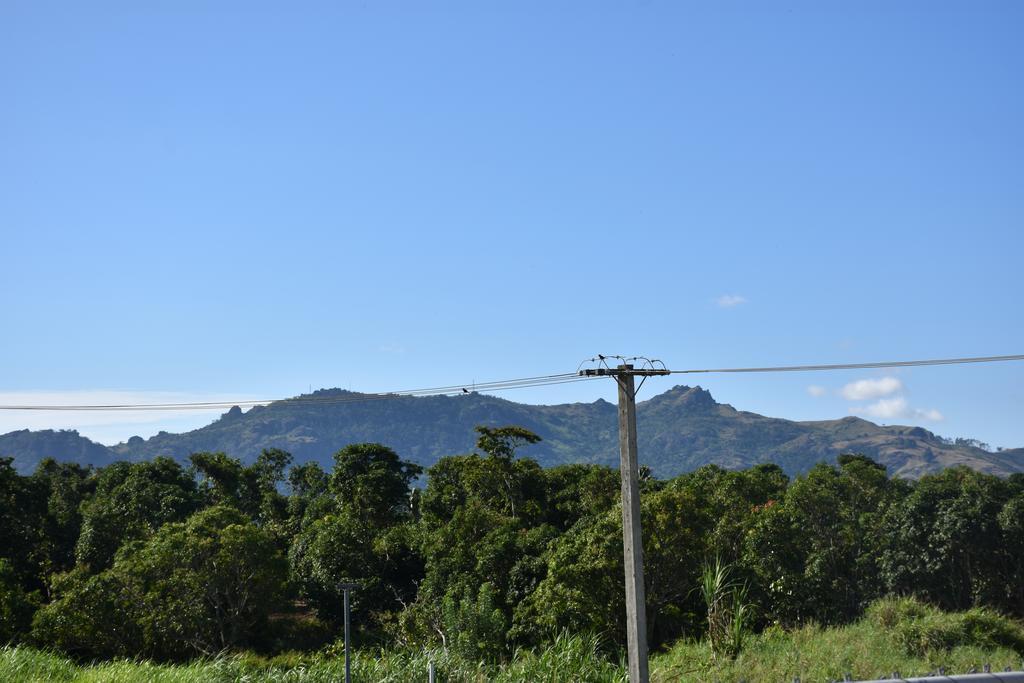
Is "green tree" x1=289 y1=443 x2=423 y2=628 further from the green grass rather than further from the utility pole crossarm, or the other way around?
the utility pole crossarm

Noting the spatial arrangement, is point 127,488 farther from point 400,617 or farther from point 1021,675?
point 1021,675

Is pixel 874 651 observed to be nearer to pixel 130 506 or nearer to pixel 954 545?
pixel 954 545

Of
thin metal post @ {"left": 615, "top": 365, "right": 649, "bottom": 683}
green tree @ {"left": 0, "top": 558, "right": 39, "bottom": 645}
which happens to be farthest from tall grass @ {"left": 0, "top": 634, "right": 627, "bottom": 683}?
green tree @ {"left": 0, "top": 558, "right": 39, "bottom": 645}

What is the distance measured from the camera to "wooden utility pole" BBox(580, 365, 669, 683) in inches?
455

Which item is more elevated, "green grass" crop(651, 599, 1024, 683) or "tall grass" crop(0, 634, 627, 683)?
"tall grass" crop(0, 634, 627, 683)

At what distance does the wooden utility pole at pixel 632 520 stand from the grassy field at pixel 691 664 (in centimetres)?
266

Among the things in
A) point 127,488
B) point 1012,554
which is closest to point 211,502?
point 127,488

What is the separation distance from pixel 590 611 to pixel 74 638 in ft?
52.6

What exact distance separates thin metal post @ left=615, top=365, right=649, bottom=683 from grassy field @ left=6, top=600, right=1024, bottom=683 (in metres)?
2.66

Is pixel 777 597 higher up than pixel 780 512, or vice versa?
pixel 780 512

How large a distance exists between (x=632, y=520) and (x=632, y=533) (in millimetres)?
164

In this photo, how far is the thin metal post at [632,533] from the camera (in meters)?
11.5

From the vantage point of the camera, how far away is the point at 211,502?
166 ft

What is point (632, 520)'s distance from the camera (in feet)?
38.7
